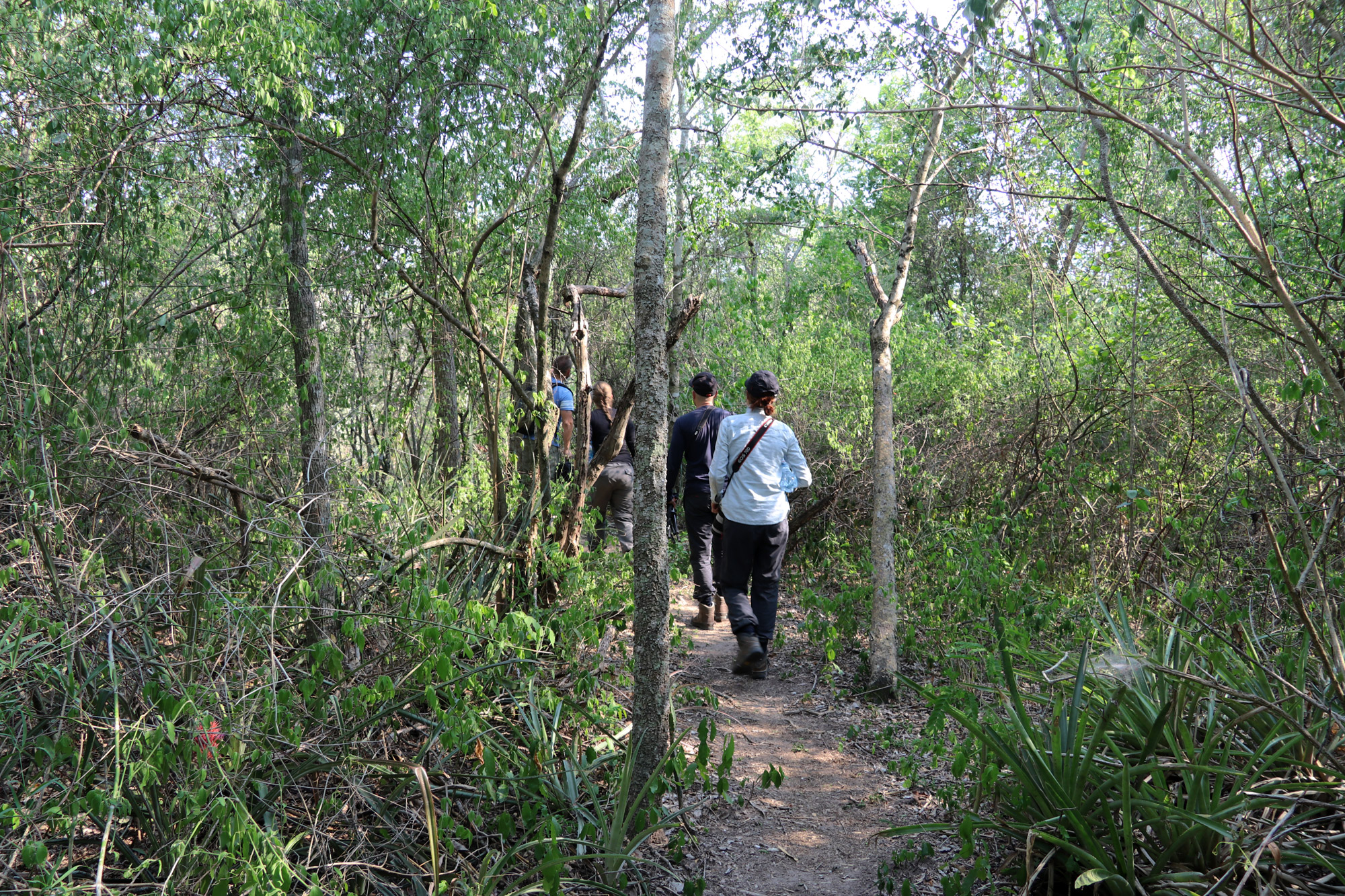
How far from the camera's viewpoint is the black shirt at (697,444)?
6938 millimetres

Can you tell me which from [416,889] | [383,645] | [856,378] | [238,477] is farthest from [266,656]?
[856,378]

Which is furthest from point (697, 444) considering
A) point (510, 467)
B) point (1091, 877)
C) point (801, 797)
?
point (1091, 877)

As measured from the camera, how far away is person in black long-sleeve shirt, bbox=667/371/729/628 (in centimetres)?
693

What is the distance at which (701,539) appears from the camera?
7074 millimetres

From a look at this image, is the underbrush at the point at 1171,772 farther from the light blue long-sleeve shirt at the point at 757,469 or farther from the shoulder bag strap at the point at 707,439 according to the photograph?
the shoulder bag strap at the point at 707,439

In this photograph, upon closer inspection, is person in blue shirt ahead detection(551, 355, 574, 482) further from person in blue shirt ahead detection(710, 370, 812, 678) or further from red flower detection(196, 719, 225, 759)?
red flower detection(196, 719, 225, 759)

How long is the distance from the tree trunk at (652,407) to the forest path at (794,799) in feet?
1.98

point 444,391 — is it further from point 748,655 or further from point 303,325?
point 748,655

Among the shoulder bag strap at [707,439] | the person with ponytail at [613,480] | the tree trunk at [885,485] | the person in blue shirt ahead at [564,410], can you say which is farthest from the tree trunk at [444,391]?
the tree trunk at [885,485]

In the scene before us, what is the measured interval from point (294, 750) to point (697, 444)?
14.0 ft

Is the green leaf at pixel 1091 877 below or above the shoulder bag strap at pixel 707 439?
below

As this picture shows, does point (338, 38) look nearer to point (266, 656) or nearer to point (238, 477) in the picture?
point (238, 477)

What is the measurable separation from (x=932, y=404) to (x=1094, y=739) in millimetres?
5875

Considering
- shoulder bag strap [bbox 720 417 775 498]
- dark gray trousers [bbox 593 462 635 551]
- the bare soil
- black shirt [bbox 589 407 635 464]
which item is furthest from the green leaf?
black shirt [bbox 589 407 635 464]
